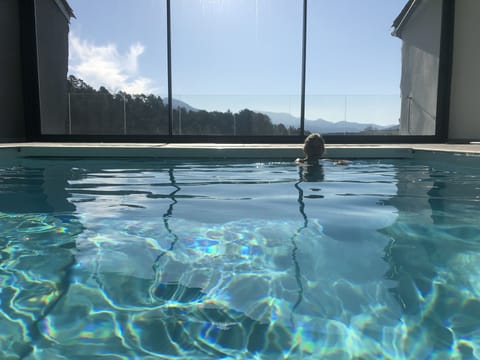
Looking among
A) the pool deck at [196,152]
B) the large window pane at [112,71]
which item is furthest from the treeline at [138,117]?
the pool deck at [196,152]

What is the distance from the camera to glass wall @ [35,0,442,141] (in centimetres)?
827

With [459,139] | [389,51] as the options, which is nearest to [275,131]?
[389,51]

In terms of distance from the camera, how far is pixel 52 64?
8.88m

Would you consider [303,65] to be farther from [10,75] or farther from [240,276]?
[240,276]

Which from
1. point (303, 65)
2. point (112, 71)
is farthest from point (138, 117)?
point (303, 65)

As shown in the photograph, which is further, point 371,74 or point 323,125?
point 371,74

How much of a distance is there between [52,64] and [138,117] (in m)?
2.17

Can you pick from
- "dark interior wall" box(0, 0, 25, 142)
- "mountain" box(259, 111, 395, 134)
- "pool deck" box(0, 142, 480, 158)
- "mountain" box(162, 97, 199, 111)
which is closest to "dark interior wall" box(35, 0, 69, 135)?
"dark interior wall" box(0, 0, 25, 142)

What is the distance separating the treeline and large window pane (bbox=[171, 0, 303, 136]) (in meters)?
0.03

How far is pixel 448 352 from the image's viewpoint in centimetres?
107

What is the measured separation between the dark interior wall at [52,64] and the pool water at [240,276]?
19.9 feet

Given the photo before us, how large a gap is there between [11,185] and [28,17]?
523 centimetres

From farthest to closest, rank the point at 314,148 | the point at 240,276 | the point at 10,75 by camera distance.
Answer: the point at 10,75
the point at 314,148
the point at 240,276

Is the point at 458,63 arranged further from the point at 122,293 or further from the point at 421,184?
the point at 122,293
